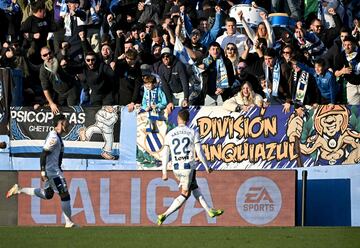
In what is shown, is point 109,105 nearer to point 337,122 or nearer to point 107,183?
point 107,183

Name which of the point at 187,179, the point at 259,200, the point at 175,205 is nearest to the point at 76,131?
the point at 187,179

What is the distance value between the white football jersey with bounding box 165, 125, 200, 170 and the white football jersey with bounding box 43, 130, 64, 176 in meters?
1.94

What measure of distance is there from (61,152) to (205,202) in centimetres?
279

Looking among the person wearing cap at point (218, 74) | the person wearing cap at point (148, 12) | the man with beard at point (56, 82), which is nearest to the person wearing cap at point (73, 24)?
the person wearing cap at point (148, 12)

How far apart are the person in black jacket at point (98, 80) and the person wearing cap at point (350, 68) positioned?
14.2 feet

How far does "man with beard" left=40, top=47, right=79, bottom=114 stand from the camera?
2272cm

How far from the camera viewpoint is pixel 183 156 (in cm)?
2028

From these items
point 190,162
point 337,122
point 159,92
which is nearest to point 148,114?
point 159,92

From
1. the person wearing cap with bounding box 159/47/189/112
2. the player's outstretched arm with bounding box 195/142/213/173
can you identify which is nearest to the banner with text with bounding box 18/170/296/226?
the player's outstretched arm with bounding box 195/142/213/173

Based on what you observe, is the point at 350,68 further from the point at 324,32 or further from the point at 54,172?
the point at 54,172

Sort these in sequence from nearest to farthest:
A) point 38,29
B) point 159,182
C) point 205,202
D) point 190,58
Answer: point 205,202 < point 159,182 < point 190,58 < point 38,29

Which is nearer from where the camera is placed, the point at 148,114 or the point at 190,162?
the point at 190,162

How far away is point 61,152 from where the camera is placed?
20781mm

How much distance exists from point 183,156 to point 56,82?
147 inches
